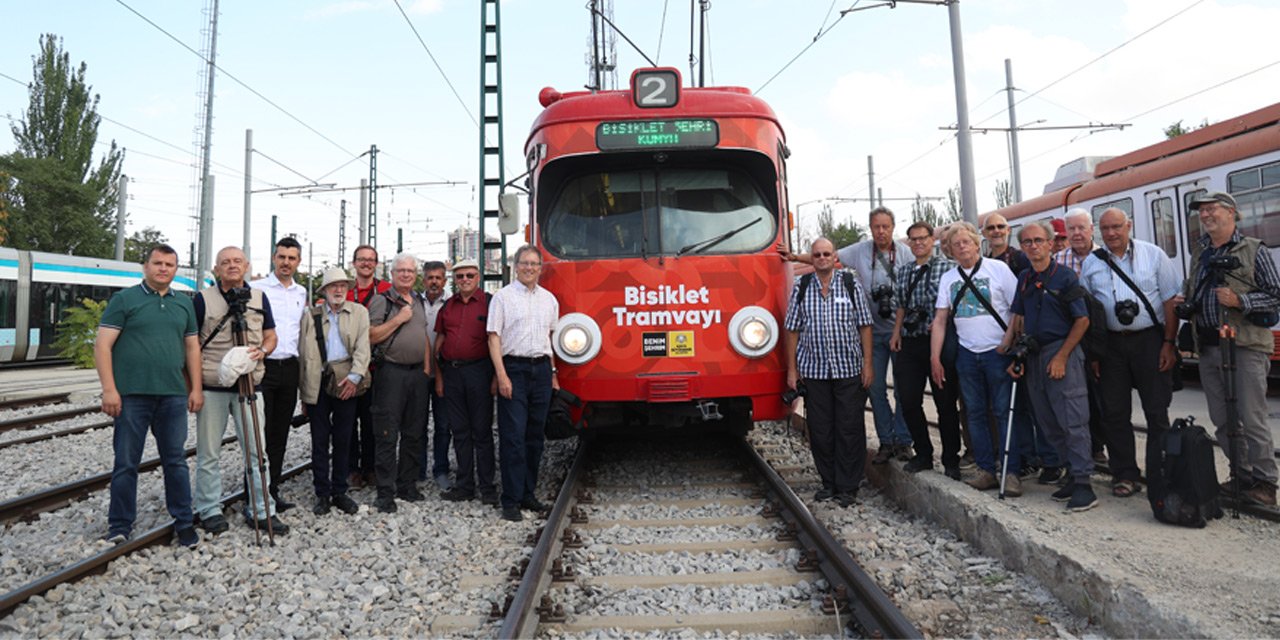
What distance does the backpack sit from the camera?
410cm

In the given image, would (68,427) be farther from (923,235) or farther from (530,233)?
(923,235)

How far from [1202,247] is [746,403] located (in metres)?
3.15

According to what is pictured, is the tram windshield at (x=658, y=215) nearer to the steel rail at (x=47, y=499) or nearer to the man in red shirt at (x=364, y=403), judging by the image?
the man in red shirt at (x=364, y=403)

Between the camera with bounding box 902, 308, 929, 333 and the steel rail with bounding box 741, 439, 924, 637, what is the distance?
1.57 meters

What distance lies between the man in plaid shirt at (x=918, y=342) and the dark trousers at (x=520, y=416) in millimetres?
2701

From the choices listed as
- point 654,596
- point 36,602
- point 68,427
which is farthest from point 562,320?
point 68,427

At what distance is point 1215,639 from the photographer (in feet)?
A: 8.98

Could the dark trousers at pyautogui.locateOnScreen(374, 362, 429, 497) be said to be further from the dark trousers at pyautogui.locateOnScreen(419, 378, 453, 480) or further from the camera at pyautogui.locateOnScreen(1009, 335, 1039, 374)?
the camera at pyautogui.locateOnScreen(1009, 335, 1039, 374)

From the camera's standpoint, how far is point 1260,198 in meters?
9.48

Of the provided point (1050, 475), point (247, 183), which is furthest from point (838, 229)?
point (1050, 475)

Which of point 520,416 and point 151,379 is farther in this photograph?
point 520,416

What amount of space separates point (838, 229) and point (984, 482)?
4635 centimetres

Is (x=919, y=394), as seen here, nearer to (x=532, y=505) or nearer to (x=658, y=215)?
(x=658, y=215)

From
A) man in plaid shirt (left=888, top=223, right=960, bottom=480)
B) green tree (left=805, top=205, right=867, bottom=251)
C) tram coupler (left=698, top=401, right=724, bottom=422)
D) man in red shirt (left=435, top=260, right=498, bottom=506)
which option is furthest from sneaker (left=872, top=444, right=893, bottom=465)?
green tree (left=805, top=205, right=867, bottom=251)
